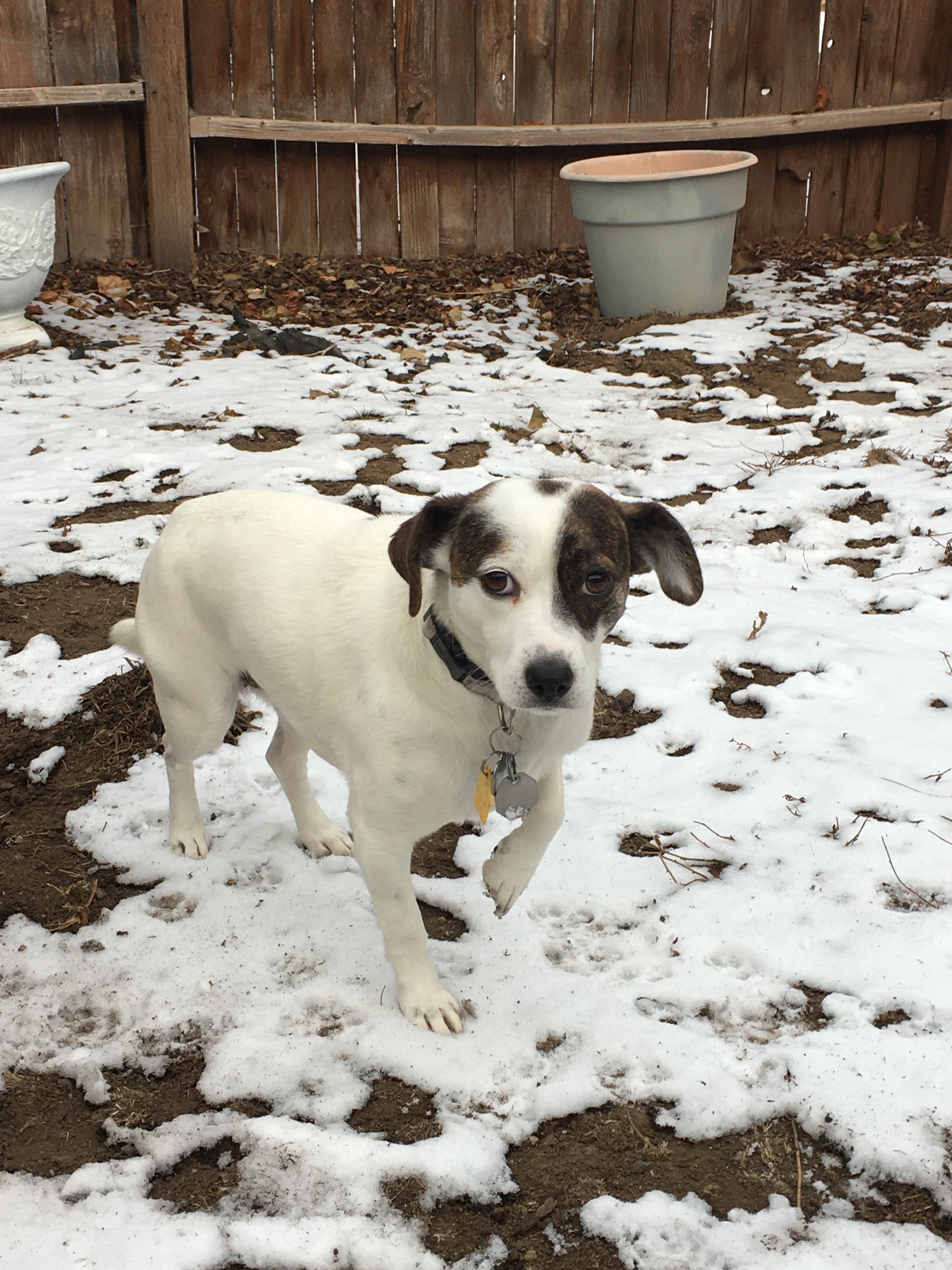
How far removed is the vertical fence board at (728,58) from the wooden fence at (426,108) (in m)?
0.02

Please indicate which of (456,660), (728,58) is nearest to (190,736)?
Answer: (456,660)

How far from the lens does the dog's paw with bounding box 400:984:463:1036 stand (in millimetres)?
2605

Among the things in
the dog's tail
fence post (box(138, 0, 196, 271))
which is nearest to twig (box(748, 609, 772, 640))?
the dog's tail

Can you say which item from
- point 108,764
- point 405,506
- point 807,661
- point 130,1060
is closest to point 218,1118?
point 130,1060

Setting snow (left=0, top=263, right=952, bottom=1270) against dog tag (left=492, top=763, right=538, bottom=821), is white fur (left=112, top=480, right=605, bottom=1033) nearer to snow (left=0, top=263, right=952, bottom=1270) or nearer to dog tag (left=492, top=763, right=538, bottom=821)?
dog tag (left=492, top=763, right=538, bottom=821)

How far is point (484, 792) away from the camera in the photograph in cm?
240

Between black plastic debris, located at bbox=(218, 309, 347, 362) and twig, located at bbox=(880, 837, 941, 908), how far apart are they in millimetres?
5657

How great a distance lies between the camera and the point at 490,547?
2.23 m

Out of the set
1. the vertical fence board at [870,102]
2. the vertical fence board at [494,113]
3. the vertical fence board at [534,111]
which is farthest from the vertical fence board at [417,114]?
the vertical fence board at [870,102]

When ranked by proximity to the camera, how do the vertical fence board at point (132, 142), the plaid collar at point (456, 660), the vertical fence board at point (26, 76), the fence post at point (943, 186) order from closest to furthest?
the plaid collar at point (456, 660)
the vertical fence board at point (26, 76)
the vertical fence board at point (132, 142)
the fence post at point (943, 186)

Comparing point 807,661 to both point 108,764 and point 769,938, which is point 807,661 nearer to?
point 769,938

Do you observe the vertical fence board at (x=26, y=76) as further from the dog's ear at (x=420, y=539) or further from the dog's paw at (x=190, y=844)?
the dog's ear at (x=420, y=539)

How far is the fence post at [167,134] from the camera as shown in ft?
26.4

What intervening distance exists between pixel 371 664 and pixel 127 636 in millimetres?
1019
